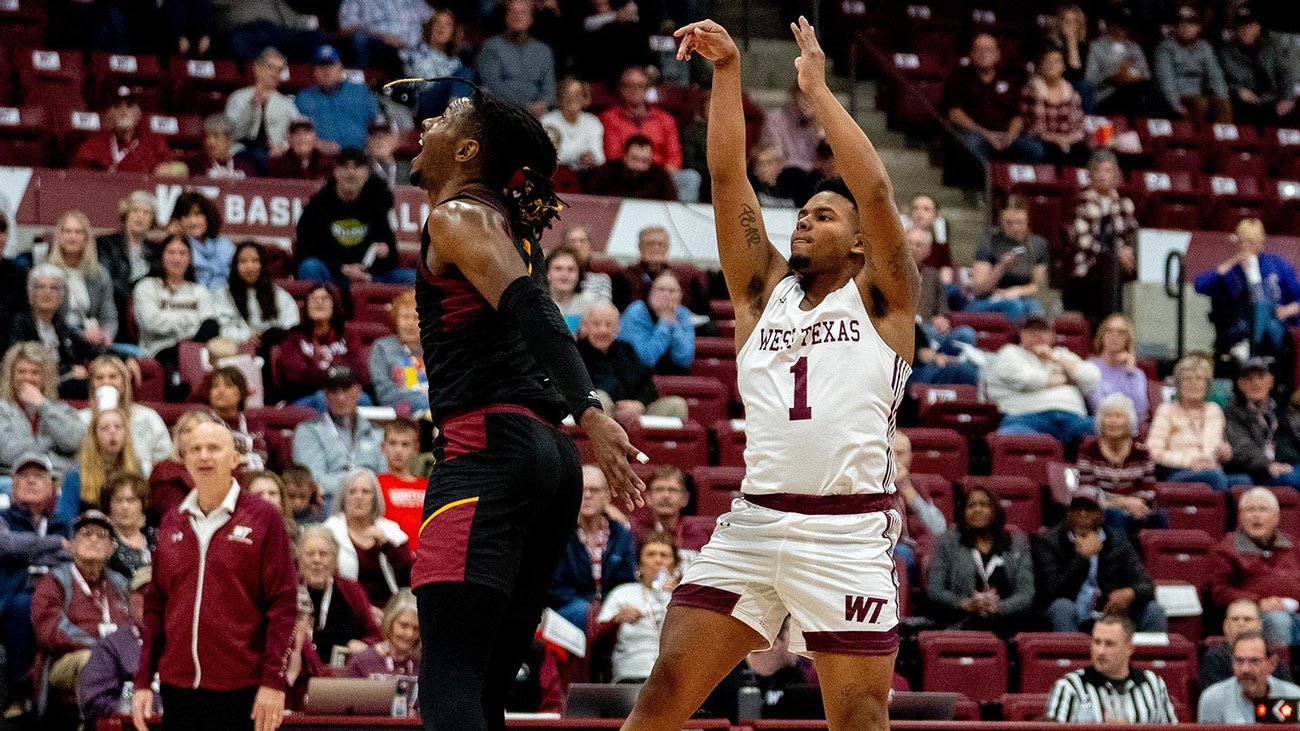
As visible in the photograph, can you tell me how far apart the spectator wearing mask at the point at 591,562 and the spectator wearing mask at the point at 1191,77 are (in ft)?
32.1

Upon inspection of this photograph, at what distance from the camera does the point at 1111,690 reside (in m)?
8.85

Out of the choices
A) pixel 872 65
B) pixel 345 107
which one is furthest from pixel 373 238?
pixel 872 65

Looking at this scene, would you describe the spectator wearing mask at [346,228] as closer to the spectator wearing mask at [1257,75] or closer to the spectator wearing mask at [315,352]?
the spectator wearing mask at [315,352]

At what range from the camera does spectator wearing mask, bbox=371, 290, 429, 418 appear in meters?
11.0

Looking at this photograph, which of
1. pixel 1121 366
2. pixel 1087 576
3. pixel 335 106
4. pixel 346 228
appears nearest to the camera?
pixel 1087 576

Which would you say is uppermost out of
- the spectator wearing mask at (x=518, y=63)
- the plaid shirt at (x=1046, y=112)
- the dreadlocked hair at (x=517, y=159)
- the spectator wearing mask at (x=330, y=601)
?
the spectator wearing mask at (x=518, y=63)

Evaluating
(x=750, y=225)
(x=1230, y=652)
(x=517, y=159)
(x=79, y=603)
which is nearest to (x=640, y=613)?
(x=79, y=603)

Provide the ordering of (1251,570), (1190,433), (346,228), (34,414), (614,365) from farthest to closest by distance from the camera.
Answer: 1. (1190,433)
2. (346,228)
3. (614,365)
4. (1251,570)
5. (34,414)

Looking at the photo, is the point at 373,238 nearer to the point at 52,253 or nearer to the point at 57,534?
the point at 52,253

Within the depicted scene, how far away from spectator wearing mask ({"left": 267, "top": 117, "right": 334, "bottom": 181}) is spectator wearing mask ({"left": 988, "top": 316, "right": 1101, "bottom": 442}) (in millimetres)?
4861

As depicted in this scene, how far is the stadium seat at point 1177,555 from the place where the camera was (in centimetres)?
1116

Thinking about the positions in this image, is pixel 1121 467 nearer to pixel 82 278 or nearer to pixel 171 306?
pixel 171 306

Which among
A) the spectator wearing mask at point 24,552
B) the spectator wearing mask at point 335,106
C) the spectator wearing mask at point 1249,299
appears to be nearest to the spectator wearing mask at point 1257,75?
the spectator wearing mask at point 1249,299

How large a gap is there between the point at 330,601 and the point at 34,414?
2132 mm
